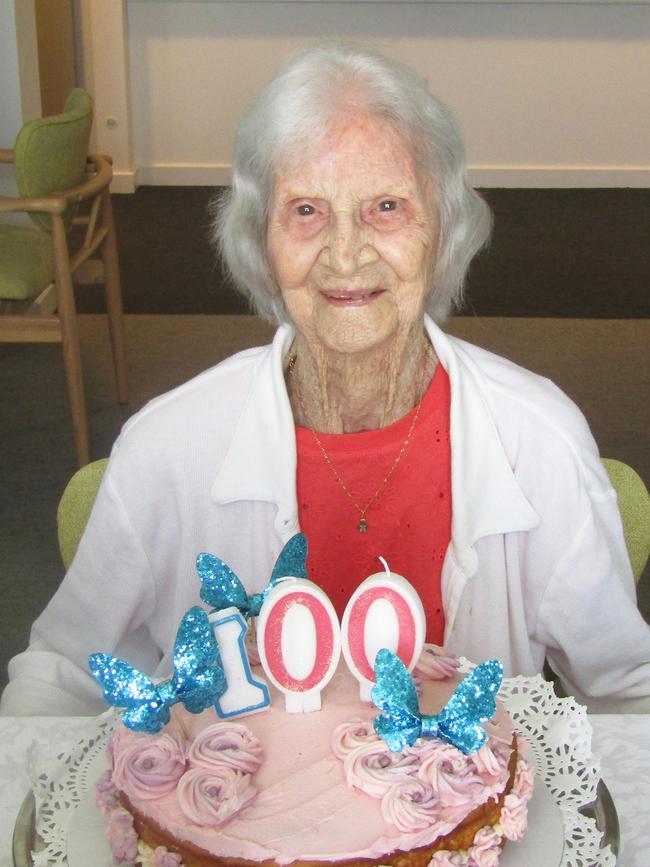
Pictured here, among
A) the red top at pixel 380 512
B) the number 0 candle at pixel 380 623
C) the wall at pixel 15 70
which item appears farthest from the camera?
the wall at pixel 15 70

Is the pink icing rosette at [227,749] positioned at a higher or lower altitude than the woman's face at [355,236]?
lower

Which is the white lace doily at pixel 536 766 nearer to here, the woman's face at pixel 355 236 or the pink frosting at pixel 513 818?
the pink frosting at pixel 513 818

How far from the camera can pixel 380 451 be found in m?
1.54

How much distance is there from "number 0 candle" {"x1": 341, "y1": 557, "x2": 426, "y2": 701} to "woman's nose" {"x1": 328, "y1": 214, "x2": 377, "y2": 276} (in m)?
0.51

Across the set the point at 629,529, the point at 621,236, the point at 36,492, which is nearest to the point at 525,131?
the point at 621,236

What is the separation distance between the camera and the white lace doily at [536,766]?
95 centimetres

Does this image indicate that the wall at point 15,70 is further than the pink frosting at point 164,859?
Yes

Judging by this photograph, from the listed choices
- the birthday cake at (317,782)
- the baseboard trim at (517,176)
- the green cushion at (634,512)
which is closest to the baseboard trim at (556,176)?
the baseboard trim at (517,176)

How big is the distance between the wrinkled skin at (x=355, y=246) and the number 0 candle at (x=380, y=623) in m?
0.51

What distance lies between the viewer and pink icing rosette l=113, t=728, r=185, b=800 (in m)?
0.92

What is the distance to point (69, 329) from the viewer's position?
3.38m

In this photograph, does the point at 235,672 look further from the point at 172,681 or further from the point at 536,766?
the point at 536,766

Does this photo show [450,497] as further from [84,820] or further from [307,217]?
[84,820]

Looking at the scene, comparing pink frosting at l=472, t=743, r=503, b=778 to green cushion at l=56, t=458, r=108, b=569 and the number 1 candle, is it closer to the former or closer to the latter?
the number 1 candle
